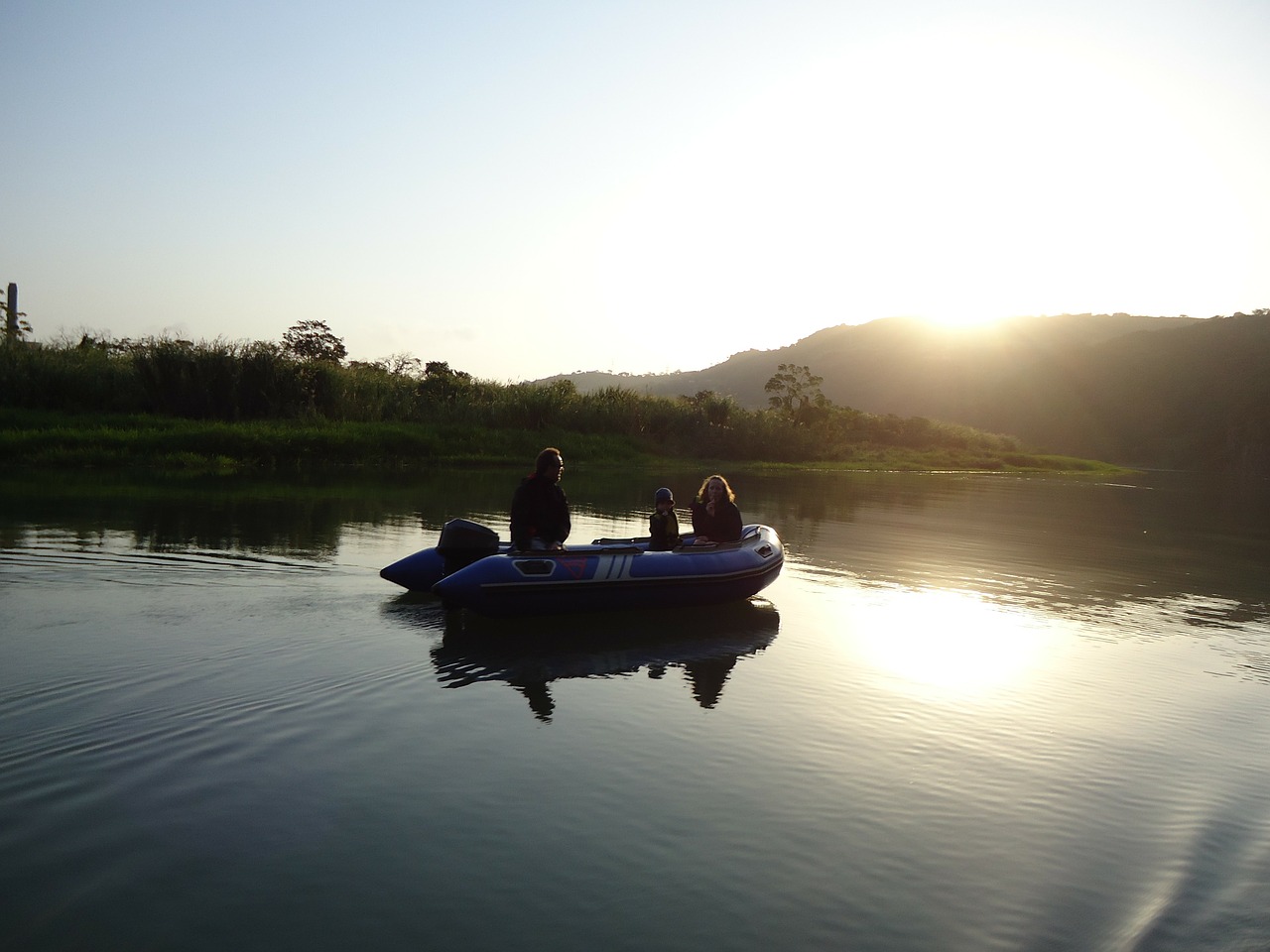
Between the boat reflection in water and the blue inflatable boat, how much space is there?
0.71 ft

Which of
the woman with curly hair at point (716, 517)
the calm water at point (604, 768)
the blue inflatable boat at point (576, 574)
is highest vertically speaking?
the woman with curly hair at point (716, 517)

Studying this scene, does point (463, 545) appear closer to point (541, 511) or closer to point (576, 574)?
point (541, 511)

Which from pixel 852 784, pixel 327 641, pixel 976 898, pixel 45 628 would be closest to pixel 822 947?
pixel 976 898

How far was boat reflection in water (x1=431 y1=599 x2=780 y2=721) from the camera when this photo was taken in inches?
305

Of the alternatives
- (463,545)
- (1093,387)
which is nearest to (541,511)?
(463,545)

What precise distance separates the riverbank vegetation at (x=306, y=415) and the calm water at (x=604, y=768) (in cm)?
1346

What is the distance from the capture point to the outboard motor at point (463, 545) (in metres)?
9.97

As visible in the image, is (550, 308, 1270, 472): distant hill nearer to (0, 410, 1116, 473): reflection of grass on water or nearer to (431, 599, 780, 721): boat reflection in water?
(0, 410, 1116, 473): reflection of grass on water

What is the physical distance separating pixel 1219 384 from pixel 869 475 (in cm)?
7682

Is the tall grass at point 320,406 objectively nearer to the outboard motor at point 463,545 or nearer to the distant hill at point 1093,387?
the outboard motor at point 463,545

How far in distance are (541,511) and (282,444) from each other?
18266 mm

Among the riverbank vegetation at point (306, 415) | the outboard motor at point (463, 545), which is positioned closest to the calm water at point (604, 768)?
the outboard motor at point (463, 545)

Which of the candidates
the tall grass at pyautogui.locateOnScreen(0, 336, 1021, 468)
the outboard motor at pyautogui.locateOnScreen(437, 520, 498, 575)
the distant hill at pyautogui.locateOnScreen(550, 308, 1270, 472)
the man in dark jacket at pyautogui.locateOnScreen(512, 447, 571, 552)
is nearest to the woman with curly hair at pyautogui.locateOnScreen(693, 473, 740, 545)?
the man in dark jacket at pyautogui.locateOnScreen(512, 447, 571, 552)

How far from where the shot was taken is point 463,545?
9969 mm
